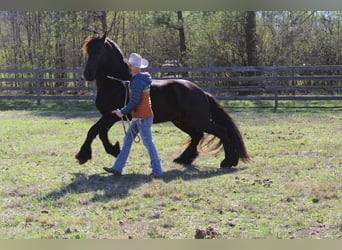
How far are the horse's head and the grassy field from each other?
1.46 m

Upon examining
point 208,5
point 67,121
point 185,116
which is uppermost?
point 208,5

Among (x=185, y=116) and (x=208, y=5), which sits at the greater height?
(x=208, y=5)

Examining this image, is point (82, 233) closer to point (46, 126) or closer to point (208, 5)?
point (208, 5)

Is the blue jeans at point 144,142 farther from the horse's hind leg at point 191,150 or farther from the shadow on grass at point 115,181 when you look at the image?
the horse's hind leg at point 191,150

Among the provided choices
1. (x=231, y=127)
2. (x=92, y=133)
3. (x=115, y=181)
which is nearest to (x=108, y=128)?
(x=92, y=133)

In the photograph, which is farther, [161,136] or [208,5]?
[161,136]

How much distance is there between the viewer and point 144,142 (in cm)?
652

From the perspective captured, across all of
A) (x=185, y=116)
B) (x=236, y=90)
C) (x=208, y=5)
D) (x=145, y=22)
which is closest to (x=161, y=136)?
(x=185, y=116)

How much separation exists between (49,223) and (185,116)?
11.1ft

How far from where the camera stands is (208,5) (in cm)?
100

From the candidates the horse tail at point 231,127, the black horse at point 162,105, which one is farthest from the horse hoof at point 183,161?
the horse tail at point 231,127

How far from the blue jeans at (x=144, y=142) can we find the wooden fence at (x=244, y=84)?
1152 cm

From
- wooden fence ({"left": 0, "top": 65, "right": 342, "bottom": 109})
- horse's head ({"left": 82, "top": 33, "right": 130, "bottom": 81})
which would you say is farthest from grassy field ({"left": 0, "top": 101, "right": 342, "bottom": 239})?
wooden fence ({"left": 0, "top": 65, "right": 342, "bottom": 109})

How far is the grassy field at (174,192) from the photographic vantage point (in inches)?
164
